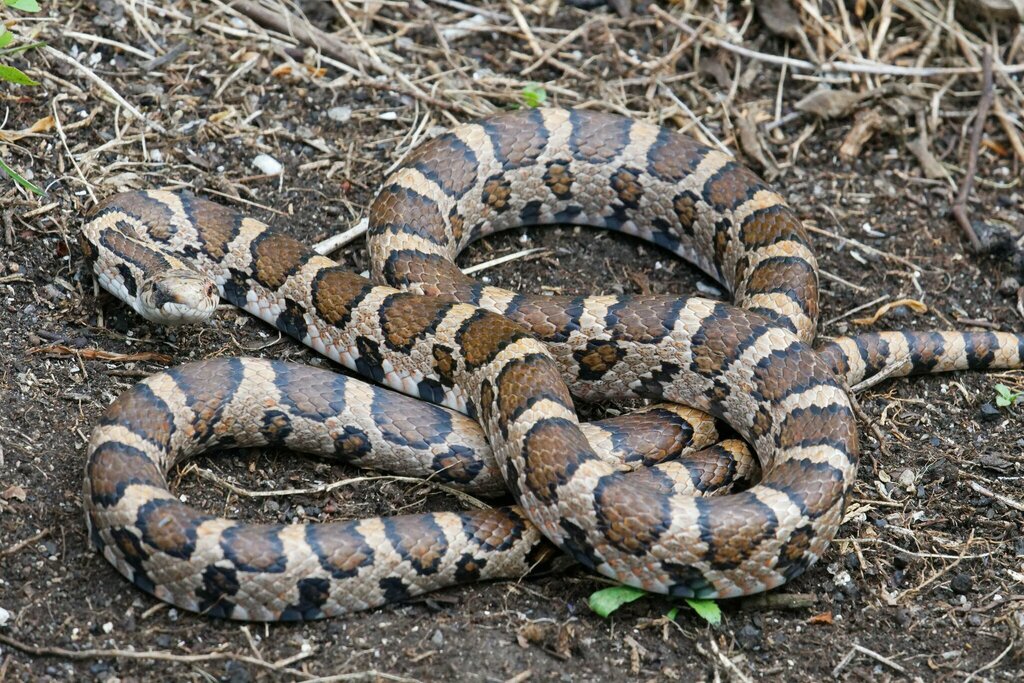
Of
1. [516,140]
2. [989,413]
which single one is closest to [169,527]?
[516,140]

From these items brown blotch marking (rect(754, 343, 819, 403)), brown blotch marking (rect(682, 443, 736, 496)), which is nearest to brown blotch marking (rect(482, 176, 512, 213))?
brown blotch marking (rect(754, 343, 819, 403))

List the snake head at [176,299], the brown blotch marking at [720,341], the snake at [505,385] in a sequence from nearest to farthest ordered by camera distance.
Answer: the snake at [505,385], the snake head at [176,299], the brown blotch marking at [720,341]

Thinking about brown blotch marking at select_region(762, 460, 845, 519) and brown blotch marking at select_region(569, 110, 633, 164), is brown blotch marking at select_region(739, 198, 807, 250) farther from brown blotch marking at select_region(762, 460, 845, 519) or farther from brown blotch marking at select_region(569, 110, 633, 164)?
brown blotch marking at select_region(762, 460, 845, 519)

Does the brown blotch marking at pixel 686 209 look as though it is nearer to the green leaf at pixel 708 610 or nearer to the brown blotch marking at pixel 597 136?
the brown blotch marking at pixel 597 136

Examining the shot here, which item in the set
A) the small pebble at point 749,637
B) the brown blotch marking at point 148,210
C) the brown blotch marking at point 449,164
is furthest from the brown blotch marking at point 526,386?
the brown blotch marking at point 148,210

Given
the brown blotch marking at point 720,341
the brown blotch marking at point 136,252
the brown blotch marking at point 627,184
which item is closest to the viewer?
the brown blotch marking at point 720,341

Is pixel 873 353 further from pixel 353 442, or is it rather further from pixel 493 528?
pixel 353 442

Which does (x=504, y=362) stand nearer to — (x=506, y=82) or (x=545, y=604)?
(x=545, y=604)

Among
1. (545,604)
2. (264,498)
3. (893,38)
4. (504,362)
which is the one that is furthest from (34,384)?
(893,38)
